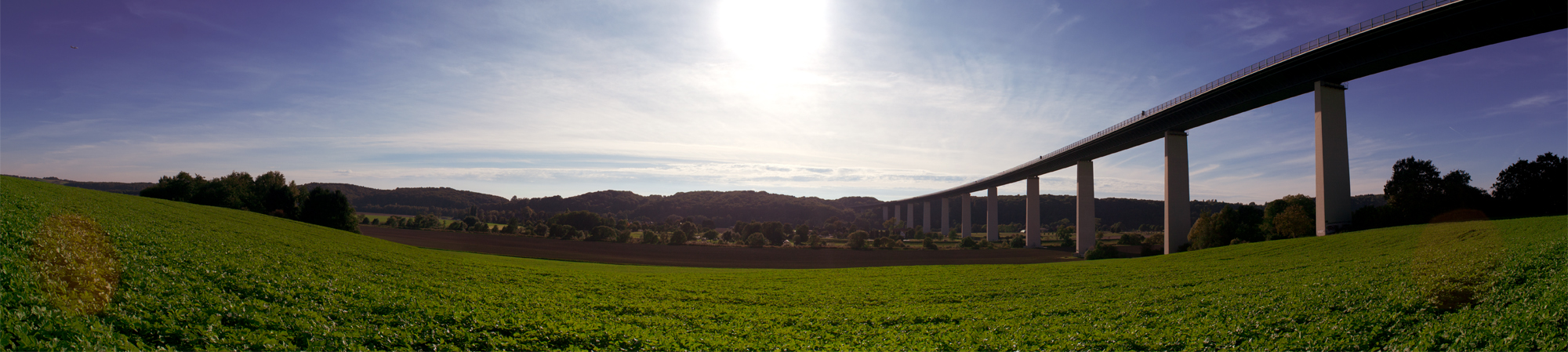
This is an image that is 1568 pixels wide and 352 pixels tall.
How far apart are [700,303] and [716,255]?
53203 mm

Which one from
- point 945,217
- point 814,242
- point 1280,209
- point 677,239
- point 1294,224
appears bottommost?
point 814,242

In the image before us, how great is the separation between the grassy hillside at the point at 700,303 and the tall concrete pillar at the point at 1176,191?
87.4 ft

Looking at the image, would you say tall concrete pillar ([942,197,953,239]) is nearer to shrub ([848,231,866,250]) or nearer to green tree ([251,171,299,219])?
shrub ([848,231,866,250])

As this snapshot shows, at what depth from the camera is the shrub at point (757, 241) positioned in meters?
88.7

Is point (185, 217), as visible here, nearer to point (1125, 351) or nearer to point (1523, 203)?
point (1125, 351)

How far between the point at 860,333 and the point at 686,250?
64768 mm

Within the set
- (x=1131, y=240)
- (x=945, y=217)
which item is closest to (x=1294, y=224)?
(x=1131, y=240)

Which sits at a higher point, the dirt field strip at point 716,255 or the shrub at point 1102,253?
the shrub at point 1102,253

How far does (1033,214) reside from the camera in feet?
254

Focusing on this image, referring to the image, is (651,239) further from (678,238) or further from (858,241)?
(858,241)

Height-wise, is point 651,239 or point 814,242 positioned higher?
point 651,239

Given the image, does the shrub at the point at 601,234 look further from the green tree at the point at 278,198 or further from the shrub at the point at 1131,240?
the shrub at the point at 1131,240

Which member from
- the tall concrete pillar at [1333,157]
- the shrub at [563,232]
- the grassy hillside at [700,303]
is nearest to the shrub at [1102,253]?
the tall concrete pillar at [1333,157]

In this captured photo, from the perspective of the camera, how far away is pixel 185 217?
2436 cm
